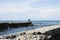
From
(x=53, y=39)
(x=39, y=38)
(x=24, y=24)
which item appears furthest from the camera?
(x=24, y=24)

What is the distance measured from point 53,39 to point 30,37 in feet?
4.15

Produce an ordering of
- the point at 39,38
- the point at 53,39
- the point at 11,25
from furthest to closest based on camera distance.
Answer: the point at 11,25 < the point at 53,39 < the point at 39,38

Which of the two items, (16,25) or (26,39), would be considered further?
(16,25)

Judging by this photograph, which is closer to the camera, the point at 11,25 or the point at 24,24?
the point at 11,25

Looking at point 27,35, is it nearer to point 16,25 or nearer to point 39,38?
point 39,38

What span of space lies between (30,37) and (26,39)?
158 millimetres

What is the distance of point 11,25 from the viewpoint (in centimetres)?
4862

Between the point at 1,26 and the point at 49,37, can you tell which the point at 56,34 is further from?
the point at 1,26

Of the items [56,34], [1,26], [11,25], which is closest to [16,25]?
[11,25]

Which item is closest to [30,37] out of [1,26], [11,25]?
[1,26]

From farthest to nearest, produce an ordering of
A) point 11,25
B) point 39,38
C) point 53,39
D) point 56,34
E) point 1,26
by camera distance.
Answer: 1. point 11,25
2. point 1,26
3. point 56,34
4. point 53,39
5. point 39,38

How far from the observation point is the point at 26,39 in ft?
21.5

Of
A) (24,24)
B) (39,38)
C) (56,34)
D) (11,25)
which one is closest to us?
(39,38)

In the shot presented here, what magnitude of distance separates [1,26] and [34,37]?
121 feet
